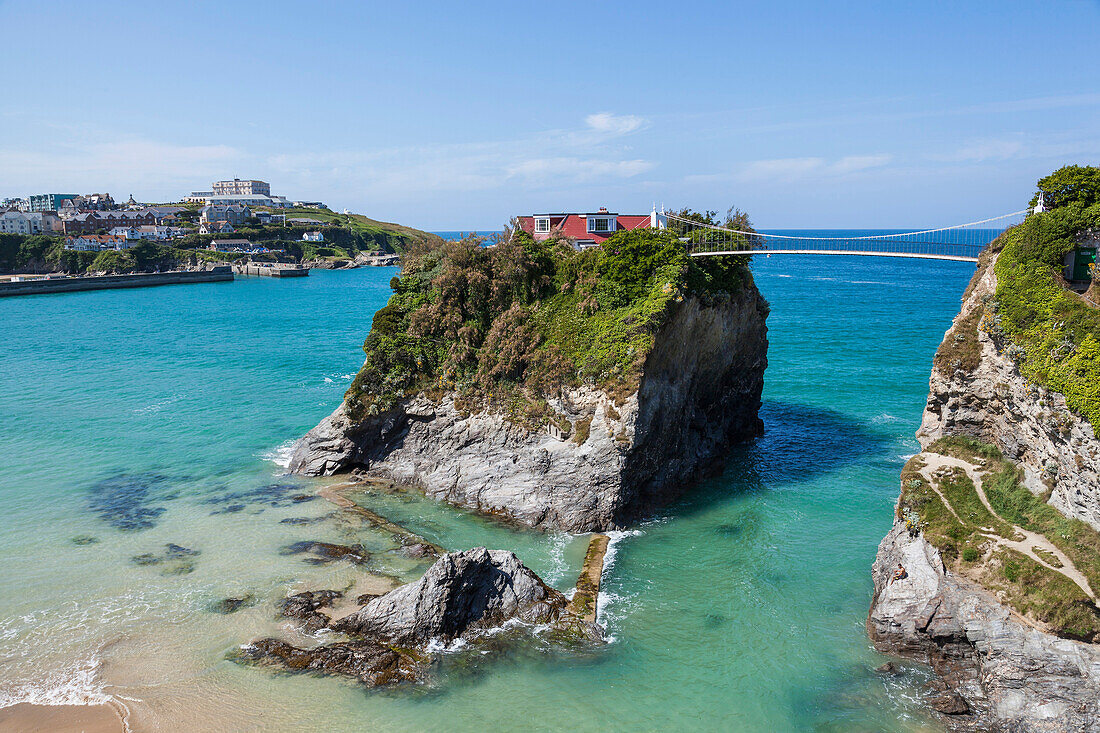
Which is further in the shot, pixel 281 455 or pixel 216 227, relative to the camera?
pixel 216 227

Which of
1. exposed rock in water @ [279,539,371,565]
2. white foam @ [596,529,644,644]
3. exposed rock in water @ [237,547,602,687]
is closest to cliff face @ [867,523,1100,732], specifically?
white foam @ [596,529,644,644]

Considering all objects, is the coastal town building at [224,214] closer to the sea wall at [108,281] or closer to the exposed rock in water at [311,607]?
the sea wall at [108,281]

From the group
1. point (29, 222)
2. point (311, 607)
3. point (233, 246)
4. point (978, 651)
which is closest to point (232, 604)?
point (311, 607)

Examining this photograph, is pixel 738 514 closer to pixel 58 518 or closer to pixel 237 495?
pixel 237 495

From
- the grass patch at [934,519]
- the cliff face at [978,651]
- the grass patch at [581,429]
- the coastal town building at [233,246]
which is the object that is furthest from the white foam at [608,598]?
the coastal town building at [233,246]

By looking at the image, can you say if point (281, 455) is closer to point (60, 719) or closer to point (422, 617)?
point (60, 719)

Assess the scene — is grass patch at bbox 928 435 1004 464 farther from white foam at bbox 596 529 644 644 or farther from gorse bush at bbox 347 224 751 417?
white foam at bbox 596 529 644 644
